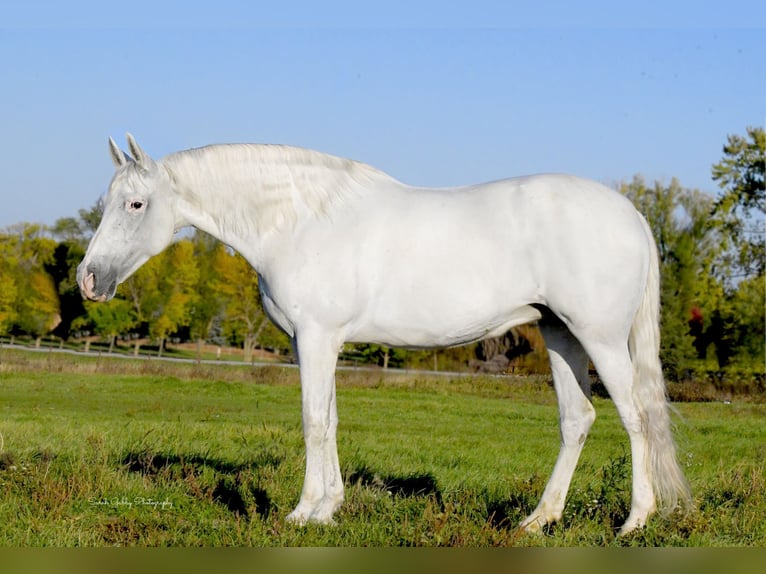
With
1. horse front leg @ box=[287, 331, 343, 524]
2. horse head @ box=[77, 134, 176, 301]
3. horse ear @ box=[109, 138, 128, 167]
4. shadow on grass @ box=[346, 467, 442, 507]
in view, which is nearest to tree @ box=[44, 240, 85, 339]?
shadow on grass @ box=[346, 467, 442, 507]

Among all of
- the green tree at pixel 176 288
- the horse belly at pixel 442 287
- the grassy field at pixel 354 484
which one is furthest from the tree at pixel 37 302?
the horse belly at pixel 442 287

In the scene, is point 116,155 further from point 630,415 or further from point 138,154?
point 630,415

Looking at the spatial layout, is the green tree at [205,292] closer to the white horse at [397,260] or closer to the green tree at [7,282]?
the green tree at [7,282]

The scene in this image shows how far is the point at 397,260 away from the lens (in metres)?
5.61

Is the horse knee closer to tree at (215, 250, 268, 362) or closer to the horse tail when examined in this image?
the horse tail

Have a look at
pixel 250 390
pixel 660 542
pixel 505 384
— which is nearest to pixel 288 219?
pixel 660 542

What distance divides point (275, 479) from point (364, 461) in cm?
226

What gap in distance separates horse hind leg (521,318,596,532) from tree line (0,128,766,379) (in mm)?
17685

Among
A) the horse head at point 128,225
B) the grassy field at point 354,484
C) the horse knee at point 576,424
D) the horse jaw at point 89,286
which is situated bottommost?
the grassy field at point 354,484

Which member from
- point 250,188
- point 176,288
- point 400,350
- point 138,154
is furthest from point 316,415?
point 176,288

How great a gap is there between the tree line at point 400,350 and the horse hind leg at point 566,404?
58.0 feet

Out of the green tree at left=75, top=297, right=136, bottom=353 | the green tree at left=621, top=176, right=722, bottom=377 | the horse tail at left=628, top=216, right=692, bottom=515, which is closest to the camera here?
the horse tail at left=628, top=216, right=692, bottom=515

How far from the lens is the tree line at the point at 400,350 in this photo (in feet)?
96.3

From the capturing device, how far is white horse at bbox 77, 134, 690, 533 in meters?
5.59
